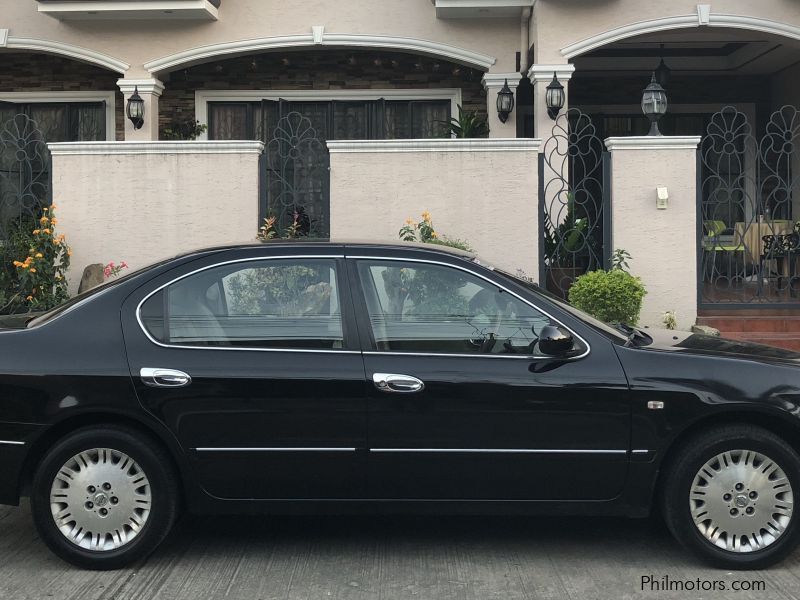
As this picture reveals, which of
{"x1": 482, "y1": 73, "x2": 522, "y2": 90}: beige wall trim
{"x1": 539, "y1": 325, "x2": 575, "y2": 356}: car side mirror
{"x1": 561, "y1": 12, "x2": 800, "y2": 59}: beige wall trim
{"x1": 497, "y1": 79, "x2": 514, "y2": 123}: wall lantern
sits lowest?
{"x1": 539, "y1": 325, "x2": 575, "y2": 356}: car side mirror

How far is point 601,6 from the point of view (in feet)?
44.7

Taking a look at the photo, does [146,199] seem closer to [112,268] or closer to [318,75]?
[112,268]

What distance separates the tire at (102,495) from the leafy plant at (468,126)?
9892mm

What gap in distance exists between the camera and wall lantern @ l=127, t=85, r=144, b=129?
1456 cm

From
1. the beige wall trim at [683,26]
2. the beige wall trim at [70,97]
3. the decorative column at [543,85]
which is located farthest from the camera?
the beige wall trim at [70,97]

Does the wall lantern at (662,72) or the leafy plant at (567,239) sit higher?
the wall lantern at (662,72)

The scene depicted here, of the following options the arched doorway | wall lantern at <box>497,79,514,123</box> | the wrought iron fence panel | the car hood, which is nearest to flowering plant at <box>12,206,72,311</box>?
the wrought iron fence panel

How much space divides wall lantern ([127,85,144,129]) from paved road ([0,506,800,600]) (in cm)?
928

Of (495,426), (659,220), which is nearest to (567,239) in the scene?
(659,220)

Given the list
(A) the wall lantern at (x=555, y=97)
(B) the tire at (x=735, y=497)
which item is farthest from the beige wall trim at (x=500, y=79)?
(B) the tire at (x=735, y=497)

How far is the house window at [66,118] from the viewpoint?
16.2 m

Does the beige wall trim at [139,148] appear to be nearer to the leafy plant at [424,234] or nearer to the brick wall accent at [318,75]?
the leafy plant at [424,234]

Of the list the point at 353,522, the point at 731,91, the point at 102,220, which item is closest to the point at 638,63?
the point at 731,91

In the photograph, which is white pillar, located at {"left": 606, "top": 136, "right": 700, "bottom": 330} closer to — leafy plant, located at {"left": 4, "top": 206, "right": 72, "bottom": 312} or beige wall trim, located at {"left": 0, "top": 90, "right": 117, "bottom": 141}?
leafy plant, located at {"left": 4, "top": 206, "right": 72, "bottom": 312}
